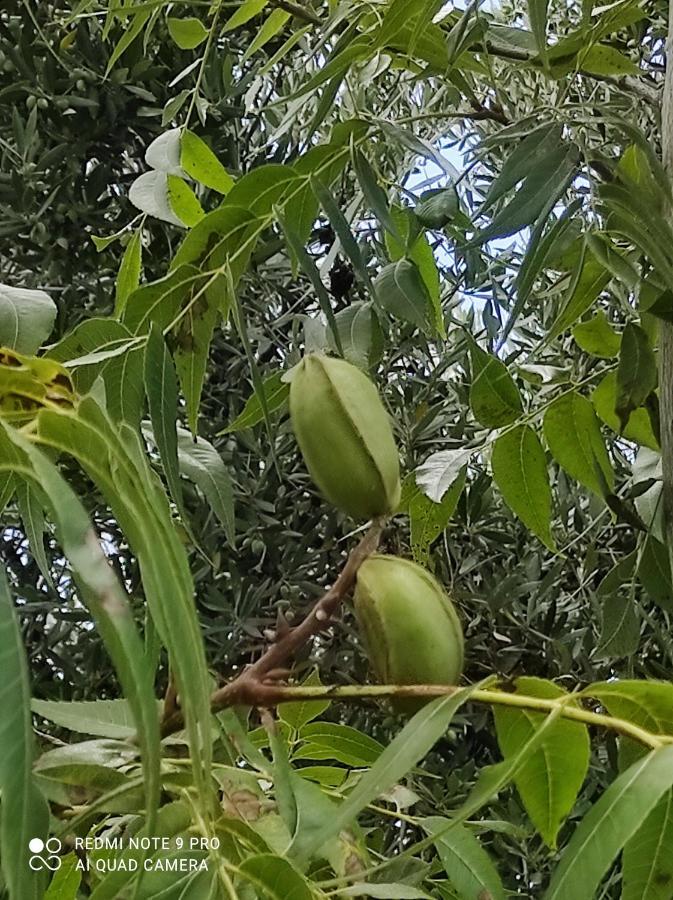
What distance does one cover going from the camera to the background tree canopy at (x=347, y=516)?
244mm

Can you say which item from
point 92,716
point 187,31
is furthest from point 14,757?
point 187,31

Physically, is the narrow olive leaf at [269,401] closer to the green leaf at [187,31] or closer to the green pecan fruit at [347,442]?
the green pecan fruit at [347,442]

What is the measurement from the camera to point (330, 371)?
36 cm

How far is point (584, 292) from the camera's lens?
1.61 ft

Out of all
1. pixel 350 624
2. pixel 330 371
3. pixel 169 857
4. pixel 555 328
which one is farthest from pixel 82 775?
pixel 350 624

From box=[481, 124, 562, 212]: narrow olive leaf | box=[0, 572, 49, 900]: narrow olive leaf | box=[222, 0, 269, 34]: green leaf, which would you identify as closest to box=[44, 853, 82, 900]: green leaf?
box=[0, 572, 49, 900]: narrow olive leaf

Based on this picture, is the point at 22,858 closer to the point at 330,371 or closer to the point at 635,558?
the point at 330,371

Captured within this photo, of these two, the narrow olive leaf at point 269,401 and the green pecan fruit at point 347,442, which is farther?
the narrow olive leaf at point 269,401

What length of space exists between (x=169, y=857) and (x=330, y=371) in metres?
0.17

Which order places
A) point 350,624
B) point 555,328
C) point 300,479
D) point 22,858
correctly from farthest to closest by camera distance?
point 300,479 → point 350,624 → point 555,328 → point 22,858

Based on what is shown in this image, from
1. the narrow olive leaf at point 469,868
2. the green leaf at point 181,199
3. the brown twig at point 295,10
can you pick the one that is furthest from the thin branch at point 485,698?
the brown twig at point 295,10

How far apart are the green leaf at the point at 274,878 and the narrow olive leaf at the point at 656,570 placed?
288 millimetres

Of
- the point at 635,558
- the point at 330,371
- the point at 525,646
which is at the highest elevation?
the point at 330,371

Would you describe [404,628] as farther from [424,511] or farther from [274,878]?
→ [424,511]
